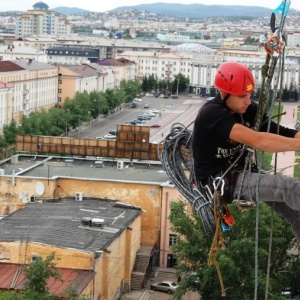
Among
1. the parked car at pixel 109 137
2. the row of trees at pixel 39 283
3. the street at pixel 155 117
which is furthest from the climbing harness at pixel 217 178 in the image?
the parked car at pixel 109 137

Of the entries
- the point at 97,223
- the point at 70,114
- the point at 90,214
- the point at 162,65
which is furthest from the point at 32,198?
the point at 162,65

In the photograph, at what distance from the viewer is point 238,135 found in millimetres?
3846

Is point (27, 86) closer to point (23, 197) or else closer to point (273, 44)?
point (23, 197)

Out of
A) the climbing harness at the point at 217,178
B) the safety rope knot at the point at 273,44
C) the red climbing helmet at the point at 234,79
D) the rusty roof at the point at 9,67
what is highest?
the safety rope knot at the point at 273,44

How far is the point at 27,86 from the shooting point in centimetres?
4106

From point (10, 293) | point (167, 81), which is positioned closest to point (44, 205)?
point (10, 293)

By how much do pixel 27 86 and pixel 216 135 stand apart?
37.7m

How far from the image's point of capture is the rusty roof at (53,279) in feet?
37.7

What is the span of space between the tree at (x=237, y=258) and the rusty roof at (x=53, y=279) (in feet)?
4.93

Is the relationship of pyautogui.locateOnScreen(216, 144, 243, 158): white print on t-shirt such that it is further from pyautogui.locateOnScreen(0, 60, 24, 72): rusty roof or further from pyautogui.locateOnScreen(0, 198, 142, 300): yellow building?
pyautogui.locateOnScreen(0, 60, 24, 72): rusty roof

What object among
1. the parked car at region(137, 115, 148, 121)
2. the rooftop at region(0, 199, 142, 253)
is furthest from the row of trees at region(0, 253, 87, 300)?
the parked car at region(137, 115, 148, 121)

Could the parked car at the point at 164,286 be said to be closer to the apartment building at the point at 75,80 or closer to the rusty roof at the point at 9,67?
the rusty roof at the point at 9,67

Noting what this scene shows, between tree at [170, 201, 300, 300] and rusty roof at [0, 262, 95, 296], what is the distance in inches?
59.1

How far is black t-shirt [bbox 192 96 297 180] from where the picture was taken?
3938 millimetres
